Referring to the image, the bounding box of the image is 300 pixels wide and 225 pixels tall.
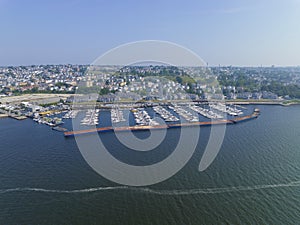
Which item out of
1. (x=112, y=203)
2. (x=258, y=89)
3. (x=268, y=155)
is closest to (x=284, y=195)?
(x=268, y=155)

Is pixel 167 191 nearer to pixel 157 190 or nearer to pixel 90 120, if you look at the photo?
pixel 157 190

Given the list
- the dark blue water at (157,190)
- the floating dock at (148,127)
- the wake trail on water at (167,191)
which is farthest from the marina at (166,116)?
the wake trail on water at (167,191)

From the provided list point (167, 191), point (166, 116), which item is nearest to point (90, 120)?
point (166, 116)

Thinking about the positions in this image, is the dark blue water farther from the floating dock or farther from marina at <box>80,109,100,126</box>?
marina at <box>80,109,100,126</box>

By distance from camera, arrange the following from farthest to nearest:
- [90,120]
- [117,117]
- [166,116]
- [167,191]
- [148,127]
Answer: [166,116] < [117,117] < [90,120] < [148,127] < [167,191]

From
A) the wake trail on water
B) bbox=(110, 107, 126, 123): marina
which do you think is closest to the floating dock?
bbox=(110, 107, 126, 123): marina

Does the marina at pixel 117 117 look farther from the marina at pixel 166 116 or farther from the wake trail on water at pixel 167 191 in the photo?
the wake trail on water at pixel 167 191

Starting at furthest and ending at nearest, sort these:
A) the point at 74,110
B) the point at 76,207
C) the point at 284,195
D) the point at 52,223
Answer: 1. the point at 74,110
2. the point at 284,195
3. the point at 76,207
4. the point at 52,223

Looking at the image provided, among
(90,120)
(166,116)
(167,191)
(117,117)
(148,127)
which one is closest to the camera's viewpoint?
(167,191)

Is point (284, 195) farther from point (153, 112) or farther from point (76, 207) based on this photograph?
point (153, 112)
